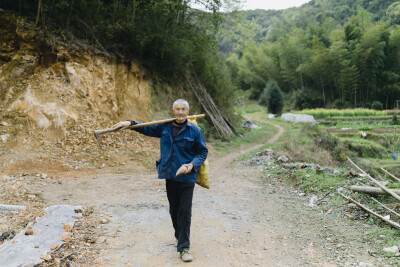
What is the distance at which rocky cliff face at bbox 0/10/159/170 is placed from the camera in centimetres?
728

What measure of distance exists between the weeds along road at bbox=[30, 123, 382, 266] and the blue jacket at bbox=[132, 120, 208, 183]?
0.88m

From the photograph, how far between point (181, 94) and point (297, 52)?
20.3 metres

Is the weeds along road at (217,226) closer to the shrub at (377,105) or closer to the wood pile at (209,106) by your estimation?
the wood pile at (209,106)

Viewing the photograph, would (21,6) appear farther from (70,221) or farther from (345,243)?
(345,243)

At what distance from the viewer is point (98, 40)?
9.27 m

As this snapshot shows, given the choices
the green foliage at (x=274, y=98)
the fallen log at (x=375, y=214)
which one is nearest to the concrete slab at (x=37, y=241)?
the fallen log at (x=375, y=214)

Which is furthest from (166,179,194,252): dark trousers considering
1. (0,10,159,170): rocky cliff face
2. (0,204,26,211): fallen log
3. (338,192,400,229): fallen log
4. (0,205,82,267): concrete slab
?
(0,10,159,170): rocky cliff face

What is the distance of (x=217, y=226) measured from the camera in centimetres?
400

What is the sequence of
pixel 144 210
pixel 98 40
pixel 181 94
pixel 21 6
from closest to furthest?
pixel 144 210 → pixel 21 6 → pixel 98 40 → pixel 181 94

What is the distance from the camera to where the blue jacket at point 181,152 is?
9.69ft

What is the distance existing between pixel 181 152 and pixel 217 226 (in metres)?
1.52

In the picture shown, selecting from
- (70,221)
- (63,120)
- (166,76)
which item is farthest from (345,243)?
(166,76)

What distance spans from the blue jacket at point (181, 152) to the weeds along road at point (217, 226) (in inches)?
34.5

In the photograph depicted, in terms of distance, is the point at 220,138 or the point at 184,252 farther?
the point at 220,138
